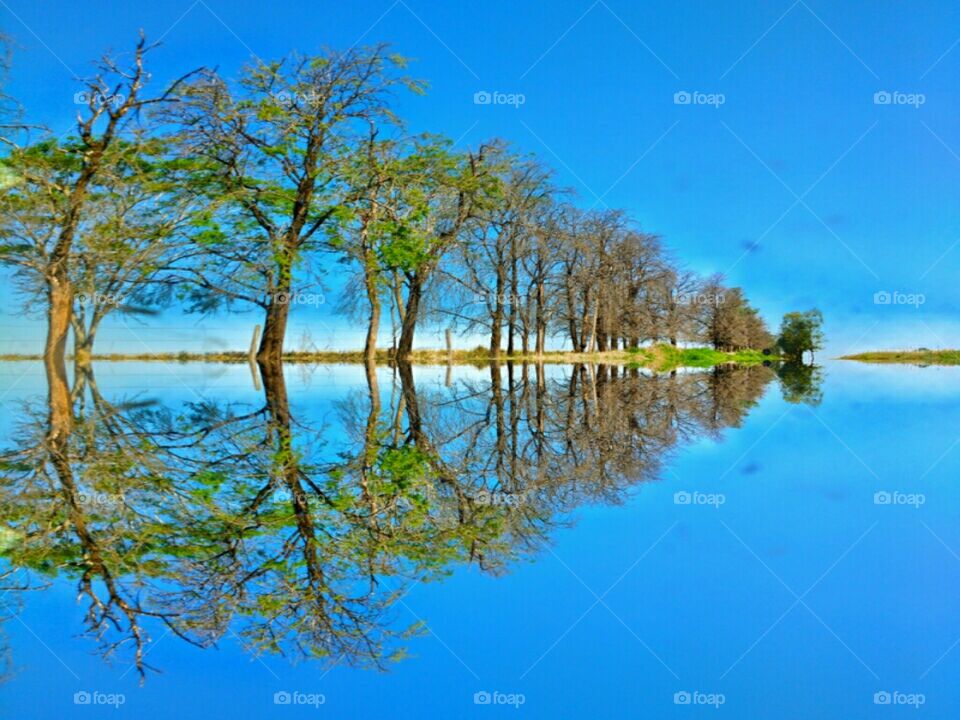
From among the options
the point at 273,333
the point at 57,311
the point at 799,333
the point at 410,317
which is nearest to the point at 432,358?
the point at 410,317

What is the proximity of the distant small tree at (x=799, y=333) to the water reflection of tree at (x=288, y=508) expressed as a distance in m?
56.7

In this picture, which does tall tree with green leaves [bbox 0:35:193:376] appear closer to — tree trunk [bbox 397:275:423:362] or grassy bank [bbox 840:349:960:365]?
tree trunk [bbox 397:275:423:362]

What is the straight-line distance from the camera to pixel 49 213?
15.8 m

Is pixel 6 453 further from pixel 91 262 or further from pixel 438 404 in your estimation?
pixel 91 262

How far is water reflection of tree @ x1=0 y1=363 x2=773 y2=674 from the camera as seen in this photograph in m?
2.95

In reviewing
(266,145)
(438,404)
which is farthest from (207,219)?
(438,404)

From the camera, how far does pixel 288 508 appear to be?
4.14 m

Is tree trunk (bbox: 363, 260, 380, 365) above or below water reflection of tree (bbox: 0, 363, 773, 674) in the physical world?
above

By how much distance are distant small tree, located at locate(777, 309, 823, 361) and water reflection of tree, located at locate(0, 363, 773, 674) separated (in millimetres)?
56741

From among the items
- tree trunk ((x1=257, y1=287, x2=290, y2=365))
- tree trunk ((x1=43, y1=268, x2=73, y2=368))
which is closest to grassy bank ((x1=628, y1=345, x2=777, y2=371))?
tree trunk ((x1=257, y1=287, x2=290, y2=365))

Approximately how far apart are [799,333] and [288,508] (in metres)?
63.9

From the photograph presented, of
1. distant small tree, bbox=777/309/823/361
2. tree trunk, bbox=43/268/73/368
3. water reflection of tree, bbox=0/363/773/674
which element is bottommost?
water reflection of tree, bbox=0/363/773/674

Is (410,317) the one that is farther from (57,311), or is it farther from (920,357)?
(920,357)

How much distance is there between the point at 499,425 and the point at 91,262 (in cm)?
1256
